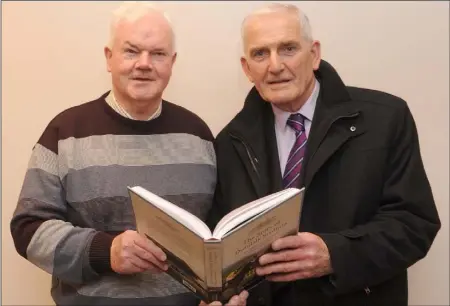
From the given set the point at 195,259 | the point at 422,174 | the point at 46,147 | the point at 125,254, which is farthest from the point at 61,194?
the point at 422,174

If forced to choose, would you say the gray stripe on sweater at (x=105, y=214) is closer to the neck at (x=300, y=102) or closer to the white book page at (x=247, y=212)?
the white book page at (x=247, y=212)

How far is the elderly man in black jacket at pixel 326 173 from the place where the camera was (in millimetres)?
1361

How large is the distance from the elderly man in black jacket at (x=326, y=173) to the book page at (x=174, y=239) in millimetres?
191

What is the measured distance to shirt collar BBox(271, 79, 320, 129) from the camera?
1577 millimetres

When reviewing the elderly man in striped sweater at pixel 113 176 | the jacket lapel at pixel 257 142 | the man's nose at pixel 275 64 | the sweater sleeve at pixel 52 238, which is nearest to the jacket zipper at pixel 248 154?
the jacket lapel at pixel 257 142

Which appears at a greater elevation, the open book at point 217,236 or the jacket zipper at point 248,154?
the jacket zipper at point 248,154

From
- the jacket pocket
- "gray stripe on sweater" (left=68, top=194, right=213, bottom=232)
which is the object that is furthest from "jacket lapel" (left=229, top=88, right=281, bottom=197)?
"gray stripe on sweater" (left=68, top=194, right=213, bottom=232)

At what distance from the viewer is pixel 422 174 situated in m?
1.46

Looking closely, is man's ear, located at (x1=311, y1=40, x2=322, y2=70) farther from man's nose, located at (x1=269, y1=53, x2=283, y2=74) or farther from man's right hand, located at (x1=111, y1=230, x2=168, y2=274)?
man's right hand, located at (x1=111, y1=230, x2=168, y2=274)

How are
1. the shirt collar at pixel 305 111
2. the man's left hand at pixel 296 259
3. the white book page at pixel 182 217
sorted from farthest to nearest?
the shirt collar at pixel 305 111, the man's left hand at pixel 296 259, the white book page at pixel 182 217

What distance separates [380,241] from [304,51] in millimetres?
581

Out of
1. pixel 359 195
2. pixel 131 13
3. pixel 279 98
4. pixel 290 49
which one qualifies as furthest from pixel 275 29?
pixel 359 195

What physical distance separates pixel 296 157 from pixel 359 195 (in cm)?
21

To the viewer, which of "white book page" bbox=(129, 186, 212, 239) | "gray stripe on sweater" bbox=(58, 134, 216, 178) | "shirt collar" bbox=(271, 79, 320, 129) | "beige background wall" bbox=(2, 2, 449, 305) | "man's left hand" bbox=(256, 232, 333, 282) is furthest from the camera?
"beige background wall" bbox=(2, 2, 449, 305)
